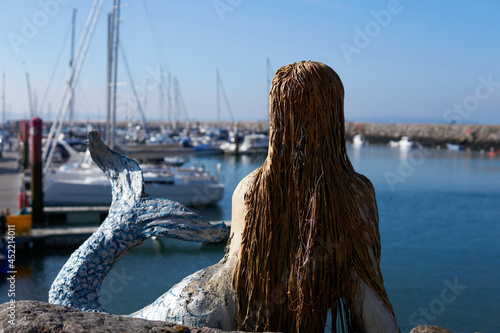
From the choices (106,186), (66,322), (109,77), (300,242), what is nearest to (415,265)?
(106,186)

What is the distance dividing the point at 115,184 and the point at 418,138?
2672 inches

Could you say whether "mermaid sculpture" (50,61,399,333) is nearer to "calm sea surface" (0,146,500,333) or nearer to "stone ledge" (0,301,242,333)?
"stone ledge" (0,301,242,333)

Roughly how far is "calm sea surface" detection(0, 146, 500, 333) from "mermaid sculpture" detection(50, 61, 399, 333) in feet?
1.54

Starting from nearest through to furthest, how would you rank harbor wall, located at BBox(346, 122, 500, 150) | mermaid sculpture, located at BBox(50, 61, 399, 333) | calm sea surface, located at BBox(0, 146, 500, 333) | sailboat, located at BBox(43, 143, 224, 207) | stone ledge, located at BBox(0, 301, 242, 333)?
stone ledge, located at BBox(0, 301, 242, 333)
mermaid sculpture, located at BBox(50, 61, 399, 333)
calm sea surface, located at BBox(0, 146, 500, 333)
sailboat, located at BBox(43, 143, 224, 207)
harbor wall, located at BBox(346, 122, 500, 150)

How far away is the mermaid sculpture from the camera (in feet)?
5.89

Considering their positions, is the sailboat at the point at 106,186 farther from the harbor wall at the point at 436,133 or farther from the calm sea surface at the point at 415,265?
the harbor wall at the point at 436,133

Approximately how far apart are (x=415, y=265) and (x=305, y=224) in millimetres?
14615

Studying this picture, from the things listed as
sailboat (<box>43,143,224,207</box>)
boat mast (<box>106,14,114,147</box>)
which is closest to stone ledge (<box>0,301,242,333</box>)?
sailboat (<box>43,143,224,207</box>)

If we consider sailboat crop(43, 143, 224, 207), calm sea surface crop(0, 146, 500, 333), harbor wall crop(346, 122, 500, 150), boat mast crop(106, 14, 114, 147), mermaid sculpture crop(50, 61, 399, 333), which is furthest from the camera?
harbor wall crop(346, 122, 500, 150)

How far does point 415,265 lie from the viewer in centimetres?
1533

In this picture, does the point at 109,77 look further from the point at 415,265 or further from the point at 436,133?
the point at 436,133

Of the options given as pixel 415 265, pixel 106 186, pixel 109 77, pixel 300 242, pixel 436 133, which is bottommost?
pixel 415 265

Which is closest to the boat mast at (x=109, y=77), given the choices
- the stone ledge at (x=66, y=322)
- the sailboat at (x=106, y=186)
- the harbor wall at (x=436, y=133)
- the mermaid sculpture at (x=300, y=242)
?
the sailboat at (x=106, y=186)

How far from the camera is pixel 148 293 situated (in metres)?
12.9
